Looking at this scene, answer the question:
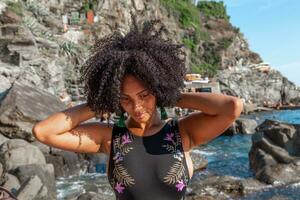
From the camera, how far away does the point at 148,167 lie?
2.95 m

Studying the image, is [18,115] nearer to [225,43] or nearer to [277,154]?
[277,154]

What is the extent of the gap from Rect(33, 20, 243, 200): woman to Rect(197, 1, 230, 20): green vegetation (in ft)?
309

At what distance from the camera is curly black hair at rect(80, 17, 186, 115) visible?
9.46ft

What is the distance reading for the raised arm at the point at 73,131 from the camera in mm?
3070

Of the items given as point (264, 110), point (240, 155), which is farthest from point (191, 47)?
point (240, 155)

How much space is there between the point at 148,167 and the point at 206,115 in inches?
21.8

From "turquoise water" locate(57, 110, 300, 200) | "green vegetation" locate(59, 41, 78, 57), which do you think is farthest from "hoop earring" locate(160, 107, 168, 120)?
"green vegetation" locate(59, 41, 78, 57)

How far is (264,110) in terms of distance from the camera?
61.5m

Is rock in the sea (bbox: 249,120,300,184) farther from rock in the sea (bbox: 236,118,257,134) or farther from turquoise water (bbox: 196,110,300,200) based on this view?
rock in the sea (bbox: 236,118,257,134)

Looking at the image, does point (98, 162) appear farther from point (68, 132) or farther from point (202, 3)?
point (202, 3)

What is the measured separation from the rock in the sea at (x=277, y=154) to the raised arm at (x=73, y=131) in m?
11.7

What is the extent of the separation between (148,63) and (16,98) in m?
14.9

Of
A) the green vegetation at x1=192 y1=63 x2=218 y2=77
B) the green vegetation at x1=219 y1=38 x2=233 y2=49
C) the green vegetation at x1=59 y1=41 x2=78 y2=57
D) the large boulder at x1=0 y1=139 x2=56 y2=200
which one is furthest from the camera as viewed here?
the green vegetation at x1=219 y1=38 x2=233 y2=49

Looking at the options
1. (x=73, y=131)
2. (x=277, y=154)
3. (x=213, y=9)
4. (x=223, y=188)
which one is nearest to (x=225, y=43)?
(x=213, y=9)
